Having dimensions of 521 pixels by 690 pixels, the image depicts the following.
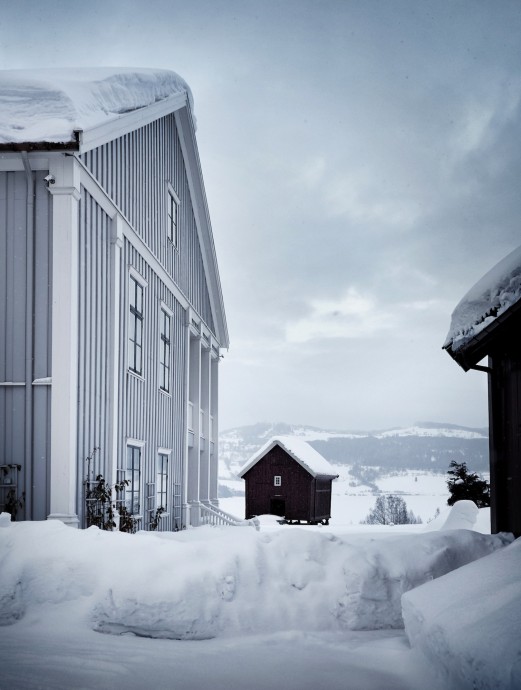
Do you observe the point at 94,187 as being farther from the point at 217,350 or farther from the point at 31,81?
the point at 217,350

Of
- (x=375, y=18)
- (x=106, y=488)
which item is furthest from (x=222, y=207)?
(x=106, y=488)

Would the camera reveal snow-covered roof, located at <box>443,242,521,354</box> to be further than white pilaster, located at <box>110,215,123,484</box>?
No

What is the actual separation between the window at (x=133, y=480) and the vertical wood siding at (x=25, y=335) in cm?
280

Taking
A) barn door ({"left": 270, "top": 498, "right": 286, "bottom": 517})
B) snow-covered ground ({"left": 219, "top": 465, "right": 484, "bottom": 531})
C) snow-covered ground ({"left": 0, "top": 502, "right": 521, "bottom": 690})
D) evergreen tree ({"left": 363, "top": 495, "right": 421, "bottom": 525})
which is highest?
snow-covered ground ({"left": 0, "top": 502, "right": 521, "bottom": 690})

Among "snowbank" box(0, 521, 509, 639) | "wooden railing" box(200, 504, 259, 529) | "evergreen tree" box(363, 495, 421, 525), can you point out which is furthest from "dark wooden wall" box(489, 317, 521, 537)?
"evergreen tree" box(363, 495, 421, 525)

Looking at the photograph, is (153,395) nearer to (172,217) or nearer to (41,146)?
(172,217)

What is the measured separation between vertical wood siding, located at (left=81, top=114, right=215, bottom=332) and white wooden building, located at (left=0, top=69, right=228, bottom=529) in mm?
50

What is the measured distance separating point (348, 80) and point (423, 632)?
3375 centimetres

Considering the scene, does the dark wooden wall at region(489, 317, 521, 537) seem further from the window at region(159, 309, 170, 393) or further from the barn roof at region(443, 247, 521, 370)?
the window at region(159, 309, 170, 393)

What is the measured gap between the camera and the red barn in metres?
34.2

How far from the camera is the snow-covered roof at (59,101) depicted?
8.72 metres

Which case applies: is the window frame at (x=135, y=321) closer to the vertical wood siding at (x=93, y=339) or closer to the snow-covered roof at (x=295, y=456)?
the vertical wood siding at (x=93, y=339)

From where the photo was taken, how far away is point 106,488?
993 cm

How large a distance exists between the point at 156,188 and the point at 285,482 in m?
23.2
